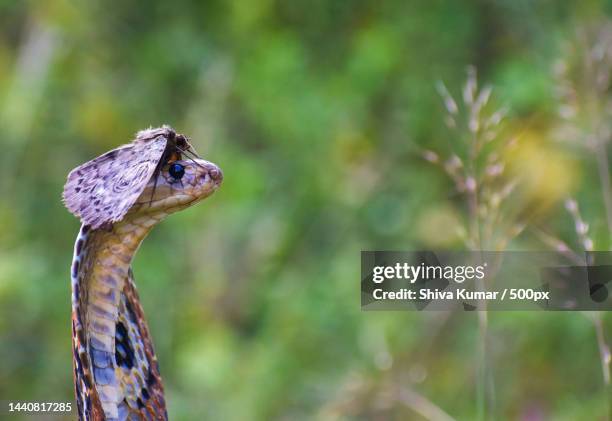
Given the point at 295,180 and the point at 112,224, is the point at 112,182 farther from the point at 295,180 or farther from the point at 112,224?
the point at 295,180

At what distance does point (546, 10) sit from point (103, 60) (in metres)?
1.96

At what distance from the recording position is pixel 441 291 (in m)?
2.38

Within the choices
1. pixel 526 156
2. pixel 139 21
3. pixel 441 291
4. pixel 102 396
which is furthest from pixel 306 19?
pixel 102 396

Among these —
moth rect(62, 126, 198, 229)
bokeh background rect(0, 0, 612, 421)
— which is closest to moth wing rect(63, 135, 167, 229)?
moth rect(62, 126, 198, 229)

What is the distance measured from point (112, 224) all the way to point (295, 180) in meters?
3.18

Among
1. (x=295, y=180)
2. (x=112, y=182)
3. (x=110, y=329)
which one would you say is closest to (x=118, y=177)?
(x=112, y=182)

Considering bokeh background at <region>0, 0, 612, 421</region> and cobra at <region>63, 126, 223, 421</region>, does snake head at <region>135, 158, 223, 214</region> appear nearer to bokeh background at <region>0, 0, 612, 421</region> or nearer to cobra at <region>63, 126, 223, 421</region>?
cobra at <region>63, 126, 223, 421</region>

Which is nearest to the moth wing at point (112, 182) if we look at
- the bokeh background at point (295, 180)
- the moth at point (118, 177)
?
the moth at point (118, 177)

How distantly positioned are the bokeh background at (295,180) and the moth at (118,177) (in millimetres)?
1941

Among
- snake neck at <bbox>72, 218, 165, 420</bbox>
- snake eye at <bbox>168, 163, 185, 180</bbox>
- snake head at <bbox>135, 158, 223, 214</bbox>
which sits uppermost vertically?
snake eye at <bbox>168, 163, 185, 180</bbox>

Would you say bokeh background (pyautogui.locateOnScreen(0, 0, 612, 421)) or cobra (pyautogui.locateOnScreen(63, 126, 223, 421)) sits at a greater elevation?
bokeh background (pyautogui.locateOnScreen(0, 0, 612, 421))

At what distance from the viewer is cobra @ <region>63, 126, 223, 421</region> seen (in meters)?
1.08

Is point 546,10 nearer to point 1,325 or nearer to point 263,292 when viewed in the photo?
point 263,292

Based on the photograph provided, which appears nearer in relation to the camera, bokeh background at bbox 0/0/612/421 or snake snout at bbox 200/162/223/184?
snake snout at bbox 200/162/223/184
